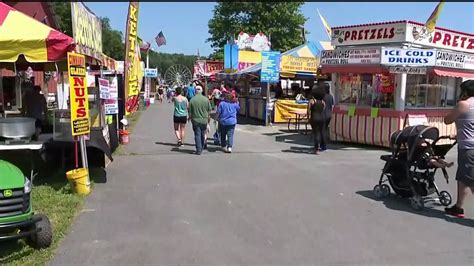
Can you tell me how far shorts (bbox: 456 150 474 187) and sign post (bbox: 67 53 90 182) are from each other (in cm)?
536

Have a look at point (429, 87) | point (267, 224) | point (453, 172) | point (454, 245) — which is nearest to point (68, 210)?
point (267, 224)

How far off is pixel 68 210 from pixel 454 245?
Result: 4.71 metres

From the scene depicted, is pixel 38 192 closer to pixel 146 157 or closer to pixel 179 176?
pixel 179 176

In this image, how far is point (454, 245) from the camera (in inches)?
207

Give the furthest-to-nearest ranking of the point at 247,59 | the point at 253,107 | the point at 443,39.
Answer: the point at 247,59
the point at 253,107
the point at 443,39

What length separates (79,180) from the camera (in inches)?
284

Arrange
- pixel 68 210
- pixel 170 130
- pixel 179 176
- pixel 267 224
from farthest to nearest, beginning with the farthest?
pixel 170 130, pixel 179 176, pixel 68 210, pixel 267 224

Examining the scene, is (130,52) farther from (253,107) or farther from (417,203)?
(253,107)

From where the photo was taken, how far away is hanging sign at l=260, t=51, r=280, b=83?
61.0ft

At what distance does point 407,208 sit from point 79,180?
479 centimetres

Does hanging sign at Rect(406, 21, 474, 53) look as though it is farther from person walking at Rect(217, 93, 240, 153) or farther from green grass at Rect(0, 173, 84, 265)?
green grass at Rect(0, 173, 84, 265)

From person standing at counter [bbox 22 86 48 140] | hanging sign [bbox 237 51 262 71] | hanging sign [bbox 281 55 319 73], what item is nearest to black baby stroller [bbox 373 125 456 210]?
person standing at counter [bbox 22 86 48 140]

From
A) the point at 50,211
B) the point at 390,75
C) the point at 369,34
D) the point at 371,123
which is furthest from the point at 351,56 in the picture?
the point at 50,211

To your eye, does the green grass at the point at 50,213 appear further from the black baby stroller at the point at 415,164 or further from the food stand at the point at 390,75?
the food stand at the point at 390,75
